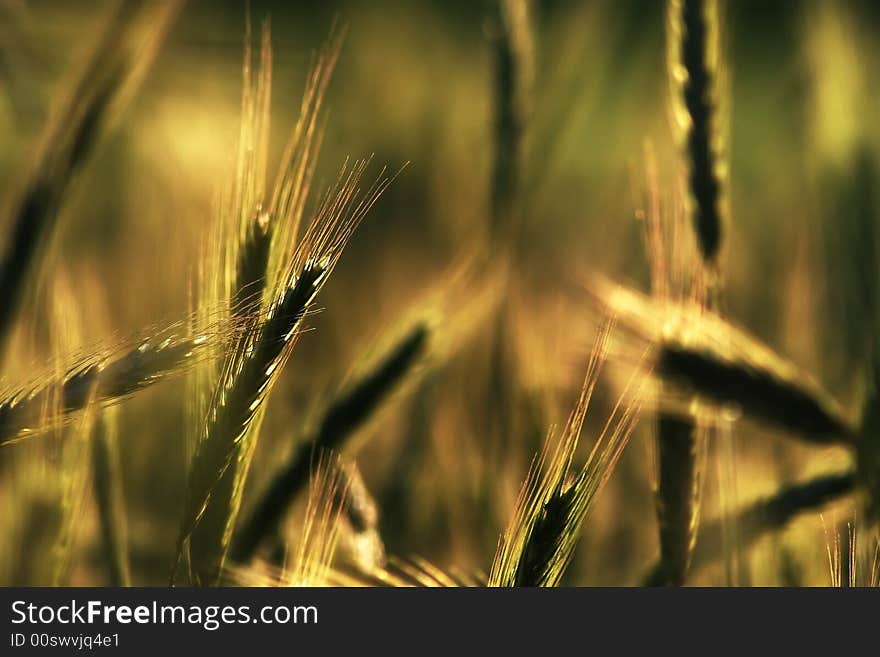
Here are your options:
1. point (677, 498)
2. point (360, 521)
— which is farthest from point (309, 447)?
point (677, 498)

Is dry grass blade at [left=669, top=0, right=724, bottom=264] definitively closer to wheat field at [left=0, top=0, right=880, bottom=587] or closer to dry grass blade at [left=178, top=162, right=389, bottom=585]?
wheat field at [left=0, top=0, right=880, bottom=587]

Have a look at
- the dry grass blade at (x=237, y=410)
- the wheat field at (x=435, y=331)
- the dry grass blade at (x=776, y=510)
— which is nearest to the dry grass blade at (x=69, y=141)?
the wheat field at (x=435, y=331)

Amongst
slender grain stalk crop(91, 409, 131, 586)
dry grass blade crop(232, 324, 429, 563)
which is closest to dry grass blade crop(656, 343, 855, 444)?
dry grass blade crop(232, 324, 429, 563)

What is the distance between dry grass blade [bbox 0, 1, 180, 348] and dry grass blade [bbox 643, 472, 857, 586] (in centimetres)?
34

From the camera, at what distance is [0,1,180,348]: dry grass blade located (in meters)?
0.37

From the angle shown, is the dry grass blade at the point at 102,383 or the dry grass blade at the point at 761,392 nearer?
the dry grass blade at the point at 102,383

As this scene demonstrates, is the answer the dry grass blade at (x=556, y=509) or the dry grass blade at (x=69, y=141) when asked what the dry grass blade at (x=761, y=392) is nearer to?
the dry grass blade at (x=556, y=509)

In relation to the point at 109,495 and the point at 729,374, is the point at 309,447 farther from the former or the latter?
the point at 729,374

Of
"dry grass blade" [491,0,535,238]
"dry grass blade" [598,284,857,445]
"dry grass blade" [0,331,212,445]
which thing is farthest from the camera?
"dry grass blade" [491,0,535,238]

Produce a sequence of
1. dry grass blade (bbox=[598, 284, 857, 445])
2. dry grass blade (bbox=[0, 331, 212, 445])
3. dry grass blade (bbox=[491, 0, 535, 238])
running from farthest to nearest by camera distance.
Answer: dry grass blade (bbox=[491, 0, 535, 238]) < dry grass blade (bbox=[598, 284, 857, 445]) < dry grass blade (bbox=[0, 331, 212, 445])

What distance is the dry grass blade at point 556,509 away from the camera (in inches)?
13.6

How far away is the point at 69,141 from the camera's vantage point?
38cm

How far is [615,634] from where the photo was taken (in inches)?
16.2

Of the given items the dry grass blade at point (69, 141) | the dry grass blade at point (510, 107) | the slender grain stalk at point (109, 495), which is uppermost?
the dry grass blade at point (510, 107)
